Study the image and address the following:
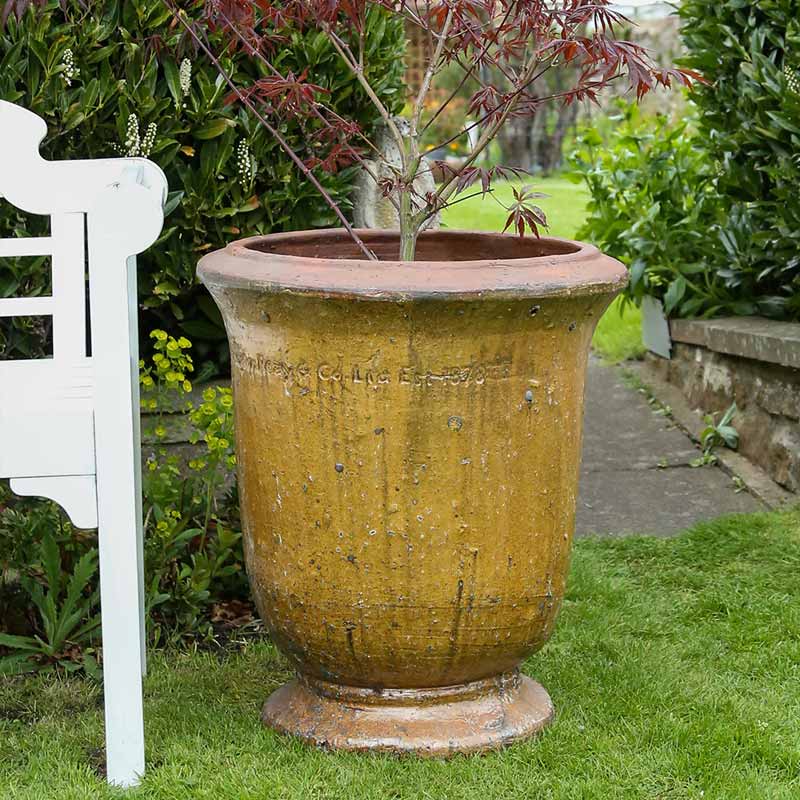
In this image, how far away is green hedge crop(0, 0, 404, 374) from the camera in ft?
10.1

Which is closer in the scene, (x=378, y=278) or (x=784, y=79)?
(x=378, y=278)

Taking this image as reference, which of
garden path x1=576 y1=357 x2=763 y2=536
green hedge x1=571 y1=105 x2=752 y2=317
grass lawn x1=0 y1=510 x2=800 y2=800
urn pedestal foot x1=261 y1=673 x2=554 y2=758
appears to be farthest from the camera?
green hedge x1=571 y1=105 x2=752 y2=317

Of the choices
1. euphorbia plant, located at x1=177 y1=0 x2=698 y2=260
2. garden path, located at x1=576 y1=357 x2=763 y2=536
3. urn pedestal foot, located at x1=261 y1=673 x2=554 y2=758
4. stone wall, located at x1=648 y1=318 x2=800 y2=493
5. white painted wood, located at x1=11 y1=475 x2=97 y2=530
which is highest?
euphorbia plant, located at x1=177 y1=0 x2=698 y2=260

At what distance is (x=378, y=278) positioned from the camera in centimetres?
224

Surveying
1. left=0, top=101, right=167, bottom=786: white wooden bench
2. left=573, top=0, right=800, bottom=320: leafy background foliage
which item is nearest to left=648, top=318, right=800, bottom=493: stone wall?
left=573, top=0, right=800, bottom=320: leafy background foliage

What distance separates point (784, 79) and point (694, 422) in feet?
4.50

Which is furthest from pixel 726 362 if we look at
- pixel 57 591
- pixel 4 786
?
pixel 4 786

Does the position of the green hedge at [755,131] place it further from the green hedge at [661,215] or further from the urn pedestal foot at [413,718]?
the urn pedestal foot at [413,718]

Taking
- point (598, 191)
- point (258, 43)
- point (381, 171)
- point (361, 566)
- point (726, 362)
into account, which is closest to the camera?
point (361, 566)

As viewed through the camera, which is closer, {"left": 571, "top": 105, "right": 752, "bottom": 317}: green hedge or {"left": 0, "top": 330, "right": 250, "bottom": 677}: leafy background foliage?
{"left": 0, "top": 330, "right": 250, "bottom": 677}: leafy background foliage

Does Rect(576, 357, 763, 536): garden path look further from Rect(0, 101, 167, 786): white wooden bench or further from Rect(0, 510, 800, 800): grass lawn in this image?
Rect(0, 101, 167, 786): white wooden bench

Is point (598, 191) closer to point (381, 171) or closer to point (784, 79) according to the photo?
point (784, 79)

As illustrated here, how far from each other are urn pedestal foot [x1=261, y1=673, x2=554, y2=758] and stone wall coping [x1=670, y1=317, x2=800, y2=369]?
6.48ft

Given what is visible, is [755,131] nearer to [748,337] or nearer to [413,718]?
[748,337]
